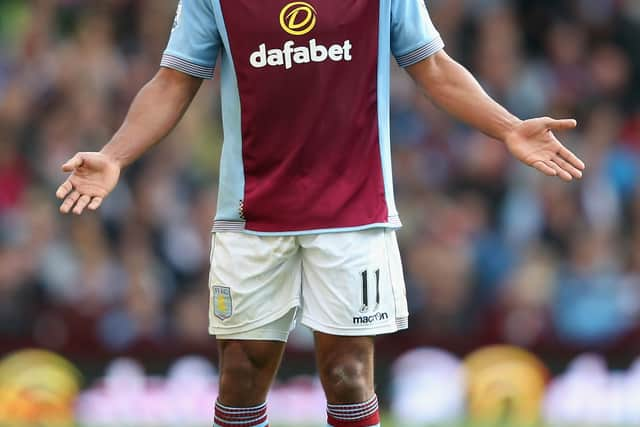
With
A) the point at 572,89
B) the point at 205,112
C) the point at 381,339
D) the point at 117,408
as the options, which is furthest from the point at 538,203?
the point at 117,408

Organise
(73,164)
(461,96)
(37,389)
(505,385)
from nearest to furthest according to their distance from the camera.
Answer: (73,164), (461,96), (37,389), (505,385)

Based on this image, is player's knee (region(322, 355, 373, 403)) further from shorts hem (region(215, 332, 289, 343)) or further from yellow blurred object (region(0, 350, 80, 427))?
yellow blurred object (region(0, 350, 80, 427))

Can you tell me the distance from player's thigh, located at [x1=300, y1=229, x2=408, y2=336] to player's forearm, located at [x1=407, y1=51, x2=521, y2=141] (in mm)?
569

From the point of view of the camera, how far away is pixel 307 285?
16.8ft

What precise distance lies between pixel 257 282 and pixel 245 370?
348 mm

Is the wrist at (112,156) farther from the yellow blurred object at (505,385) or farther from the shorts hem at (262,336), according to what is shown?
the yellow blurred object at (505,385)

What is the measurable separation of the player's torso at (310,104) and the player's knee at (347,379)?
522 millimetres

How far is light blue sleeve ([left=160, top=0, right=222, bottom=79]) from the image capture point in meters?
5.13

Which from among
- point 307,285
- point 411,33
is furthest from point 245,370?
point 411,33

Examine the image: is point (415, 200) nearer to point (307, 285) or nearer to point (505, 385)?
point (505, 385)

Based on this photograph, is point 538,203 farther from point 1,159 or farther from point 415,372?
point 1,159

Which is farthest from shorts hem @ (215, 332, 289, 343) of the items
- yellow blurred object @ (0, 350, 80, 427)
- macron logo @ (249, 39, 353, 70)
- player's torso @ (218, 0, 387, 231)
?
yellow blurred object @ (0, 350, 80, 427)

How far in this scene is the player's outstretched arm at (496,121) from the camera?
16.4 ft

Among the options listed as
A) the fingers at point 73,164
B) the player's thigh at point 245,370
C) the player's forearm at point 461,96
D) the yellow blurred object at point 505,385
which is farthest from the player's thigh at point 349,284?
the yellow blurred object at point 505,385
